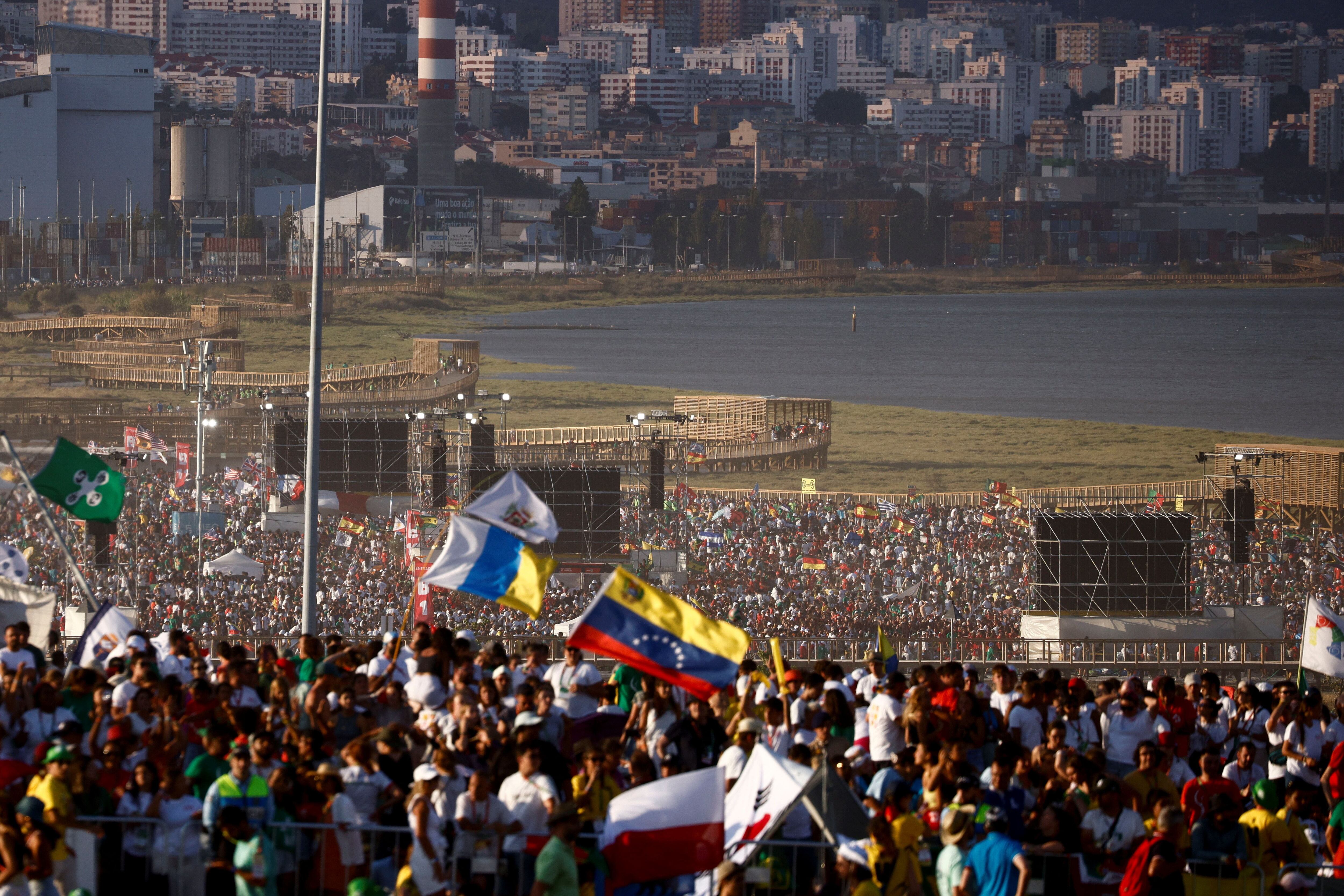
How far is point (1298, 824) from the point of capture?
23.1 feet

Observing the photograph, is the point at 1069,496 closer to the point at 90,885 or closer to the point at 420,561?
the point at 420,561

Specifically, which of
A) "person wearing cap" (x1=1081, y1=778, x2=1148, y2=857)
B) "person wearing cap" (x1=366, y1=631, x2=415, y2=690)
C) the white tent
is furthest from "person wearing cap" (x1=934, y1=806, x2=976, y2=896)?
the white tent

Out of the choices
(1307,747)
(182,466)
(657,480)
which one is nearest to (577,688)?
(1307,747)

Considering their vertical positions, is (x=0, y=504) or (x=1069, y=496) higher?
(x=0, y=504)

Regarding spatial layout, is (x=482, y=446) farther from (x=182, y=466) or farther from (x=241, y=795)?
(x=241, y=795)

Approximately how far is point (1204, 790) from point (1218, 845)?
61 cm

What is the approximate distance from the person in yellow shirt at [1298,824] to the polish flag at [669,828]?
223 centimetres

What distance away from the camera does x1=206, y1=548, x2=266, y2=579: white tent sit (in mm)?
22969

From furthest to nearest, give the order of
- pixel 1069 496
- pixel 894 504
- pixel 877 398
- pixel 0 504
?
pixel 877 398, pixel 1069 496, pixel 894 504, pixel 0 504

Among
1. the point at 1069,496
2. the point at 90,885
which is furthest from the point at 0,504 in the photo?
the point at 1069,496

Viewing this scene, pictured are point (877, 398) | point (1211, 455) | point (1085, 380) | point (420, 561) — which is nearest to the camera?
point (420, 561)

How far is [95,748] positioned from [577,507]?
20010mm

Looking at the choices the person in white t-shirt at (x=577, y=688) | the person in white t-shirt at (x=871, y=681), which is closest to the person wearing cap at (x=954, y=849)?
the person in white t-shirt at (x=871, y=681)

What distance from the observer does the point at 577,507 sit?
27.2 m
